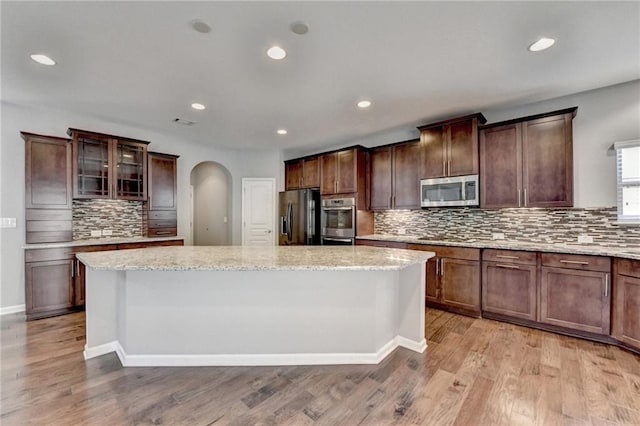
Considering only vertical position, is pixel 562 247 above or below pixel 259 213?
below

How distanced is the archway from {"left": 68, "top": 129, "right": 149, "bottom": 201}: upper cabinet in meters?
2.38

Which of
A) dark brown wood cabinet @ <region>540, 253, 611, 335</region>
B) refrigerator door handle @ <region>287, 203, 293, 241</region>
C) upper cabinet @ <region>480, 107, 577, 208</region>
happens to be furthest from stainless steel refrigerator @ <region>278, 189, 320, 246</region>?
dark brown wood cabinet @ <region>540, 253, 611, 335</region>

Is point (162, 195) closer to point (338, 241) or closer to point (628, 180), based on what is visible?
point (338, 241)

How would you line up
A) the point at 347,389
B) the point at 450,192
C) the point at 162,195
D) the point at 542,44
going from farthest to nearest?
the point at 162,195, the point at 450,192, the point at 542,44, the point at 347,389

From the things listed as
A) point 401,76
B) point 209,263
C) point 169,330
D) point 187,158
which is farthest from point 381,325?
point 187,158

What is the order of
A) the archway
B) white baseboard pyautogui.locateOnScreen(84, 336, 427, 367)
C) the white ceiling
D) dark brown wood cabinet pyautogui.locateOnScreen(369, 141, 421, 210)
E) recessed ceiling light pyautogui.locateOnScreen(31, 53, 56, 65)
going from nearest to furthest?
1. the white ceiling
2. white baseboard pyautogui.locateOnScreen(84, 336, 427, 367)
3. recessed ceiling light pyautogui.locateOnScreen(31, 53, 56, 65)
4. dark brown wood cabinet pyautogui.locateOnScreen(369, 141, 421, 210)
5. the archway

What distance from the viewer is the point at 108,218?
4410 millimetres

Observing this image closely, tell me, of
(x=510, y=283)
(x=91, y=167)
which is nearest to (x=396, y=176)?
(x=510, y=283)

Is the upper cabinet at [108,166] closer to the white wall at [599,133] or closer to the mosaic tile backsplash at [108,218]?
the mosaic tile backsplash at [108,218]

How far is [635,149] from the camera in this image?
291 centimetres

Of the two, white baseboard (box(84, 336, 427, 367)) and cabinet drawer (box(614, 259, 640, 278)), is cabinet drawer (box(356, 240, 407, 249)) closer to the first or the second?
white baseboard (box(84, 336, 427, 367))

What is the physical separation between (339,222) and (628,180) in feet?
11.1

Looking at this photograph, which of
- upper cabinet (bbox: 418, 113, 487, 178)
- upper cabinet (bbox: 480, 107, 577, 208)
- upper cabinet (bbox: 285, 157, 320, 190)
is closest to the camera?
upper cabinet (bbox: 480, 107, 577, 208)

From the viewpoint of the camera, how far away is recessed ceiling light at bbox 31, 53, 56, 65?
2469mm
